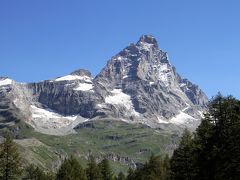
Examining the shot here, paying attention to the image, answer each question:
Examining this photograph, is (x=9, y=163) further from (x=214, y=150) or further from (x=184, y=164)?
(x=214, y=150)

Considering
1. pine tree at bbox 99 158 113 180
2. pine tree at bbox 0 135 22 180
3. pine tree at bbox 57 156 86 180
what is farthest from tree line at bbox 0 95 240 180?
pine tree at bbox 99 158 113 180

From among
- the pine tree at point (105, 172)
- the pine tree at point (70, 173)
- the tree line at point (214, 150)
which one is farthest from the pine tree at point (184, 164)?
the pine tree at point (105, 172)

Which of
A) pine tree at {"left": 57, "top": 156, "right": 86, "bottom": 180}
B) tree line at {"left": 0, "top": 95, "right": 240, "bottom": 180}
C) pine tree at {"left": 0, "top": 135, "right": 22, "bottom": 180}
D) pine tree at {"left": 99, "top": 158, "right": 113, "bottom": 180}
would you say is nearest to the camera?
tree line at {"left": 0, "top": 95, "right": 240, "bottom": 180}

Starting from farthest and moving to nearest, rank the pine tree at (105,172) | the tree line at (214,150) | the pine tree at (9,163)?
the pine tree at (105,172), the pine tree at (9,163), the tree line at (214,150)

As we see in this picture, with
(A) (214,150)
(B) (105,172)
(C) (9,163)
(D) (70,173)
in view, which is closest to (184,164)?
(A) (214,150)

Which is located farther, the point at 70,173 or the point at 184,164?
the point at 70,173

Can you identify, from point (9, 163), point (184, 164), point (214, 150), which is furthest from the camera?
point (9, 163)

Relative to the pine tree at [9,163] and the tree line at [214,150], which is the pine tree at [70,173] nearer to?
the pine tree at [9,163]

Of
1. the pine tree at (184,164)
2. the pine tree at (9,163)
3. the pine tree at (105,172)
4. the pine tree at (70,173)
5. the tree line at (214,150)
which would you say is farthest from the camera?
the pine tree at (105,172)

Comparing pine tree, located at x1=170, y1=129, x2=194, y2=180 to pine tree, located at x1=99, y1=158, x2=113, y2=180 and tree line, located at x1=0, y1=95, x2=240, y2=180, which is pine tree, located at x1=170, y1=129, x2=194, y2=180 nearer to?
tree line, located at x1=0, y1=95, x2=240, y2=180

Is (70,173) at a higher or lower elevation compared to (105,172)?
lower

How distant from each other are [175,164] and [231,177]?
60.4 feet

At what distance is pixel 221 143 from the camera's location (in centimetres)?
4856

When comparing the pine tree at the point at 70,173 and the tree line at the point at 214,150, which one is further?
the pine tree at the point at 70,173
